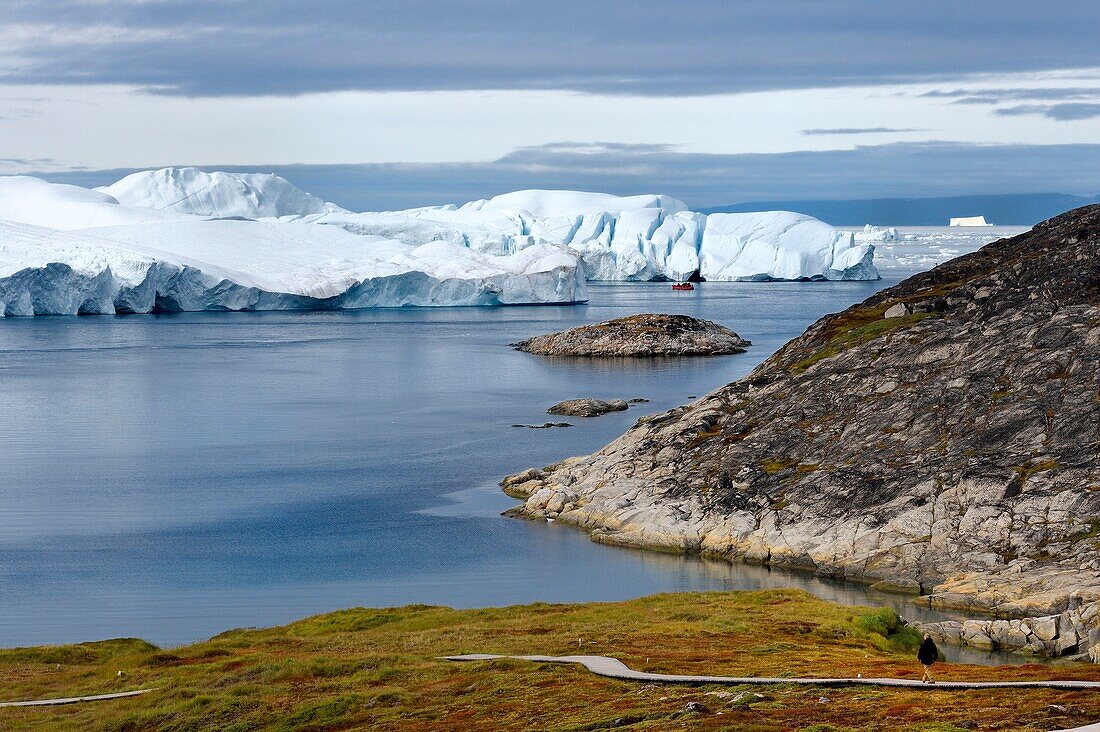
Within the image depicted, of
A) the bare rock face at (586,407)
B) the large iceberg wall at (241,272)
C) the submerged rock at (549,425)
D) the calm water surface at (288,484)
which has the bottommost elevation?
the calm water surface at (288,484)

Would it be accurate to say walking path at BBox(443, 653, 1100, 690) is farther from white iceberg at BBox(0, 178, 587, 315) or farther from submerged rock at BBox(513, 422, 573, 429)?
white iceberg at BBox(0, 178, 587, 315)

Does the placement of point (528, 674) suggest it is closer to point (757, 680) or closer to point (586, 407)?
point (757, 680)

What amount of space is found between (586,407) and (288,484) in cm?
2572

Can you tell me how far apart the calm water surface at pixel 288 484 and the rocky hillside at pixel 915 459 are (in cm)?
207

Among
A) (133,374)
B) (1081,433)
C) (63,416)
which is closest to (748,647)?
(1081,433)

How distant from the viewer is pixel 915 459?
4359 centimetres

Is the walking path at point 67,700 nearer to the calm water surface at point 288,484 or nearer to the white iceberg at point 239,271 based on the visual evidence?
the calm water surface at point 288,484

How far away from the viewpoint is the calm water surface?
39125 millimetres

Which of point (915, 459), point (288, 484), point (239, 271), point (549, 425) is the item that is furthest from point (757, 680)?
point (239, 271)

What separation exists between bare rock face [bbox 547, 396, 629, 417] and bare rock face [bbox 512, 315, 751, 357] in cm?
4019

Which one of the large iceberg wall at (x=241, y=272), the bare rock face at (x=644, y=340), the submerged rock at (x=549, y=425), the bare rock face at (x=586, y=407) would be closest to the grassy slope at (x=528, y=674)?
the submerged rock at (x=549, y=425)

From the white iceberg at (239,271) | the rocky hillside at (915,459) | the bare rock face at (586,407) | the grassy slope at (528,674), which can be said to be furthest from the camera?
the white iceberg at (239,271)

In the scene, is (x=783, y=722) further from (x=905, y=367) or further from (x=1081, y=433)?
(x=905, y=367)

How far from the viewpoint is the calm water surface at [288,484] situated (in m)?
39.1
